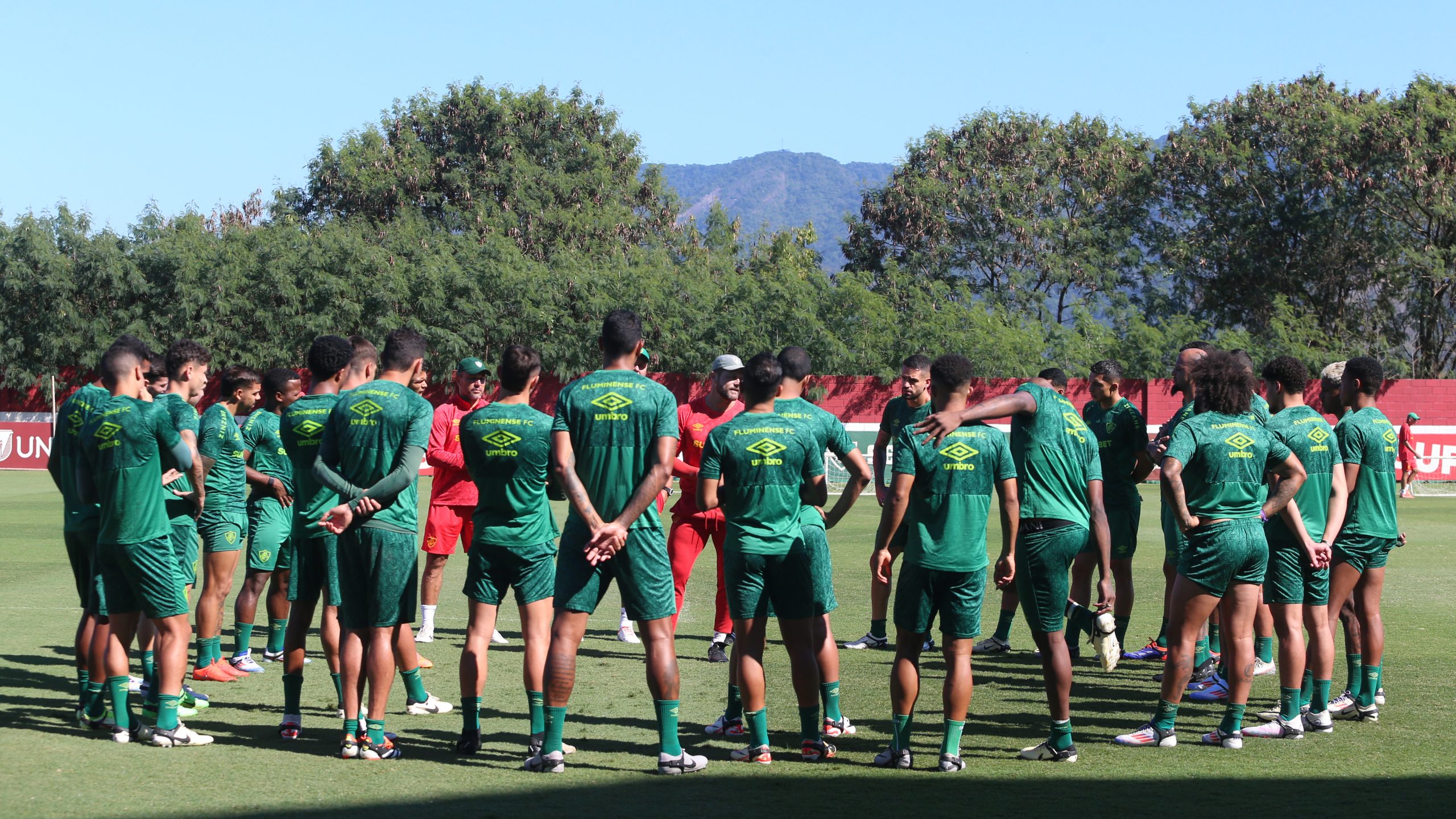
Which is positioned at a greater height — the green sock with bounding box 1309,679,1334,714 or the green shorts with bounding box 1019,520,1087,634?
the green shorts with bounding box 1019,520,1087,634

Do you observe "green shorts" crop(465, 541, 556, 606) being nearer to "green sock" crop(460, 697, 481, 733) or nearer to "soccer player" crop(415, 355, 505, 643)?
"green sock" crop(460, 697, 481, 733)

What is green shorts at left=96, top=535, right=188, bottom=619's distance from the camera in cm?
624

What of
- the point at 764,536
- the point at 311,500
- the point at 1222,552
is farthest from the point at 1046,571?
the point at 311,500

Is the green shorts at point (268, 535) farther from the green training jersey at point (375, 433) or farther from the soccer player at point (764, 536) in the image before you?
the soccer player at point (764, 536)

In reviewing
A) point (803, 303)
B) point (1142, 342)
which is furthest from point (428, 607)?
point (1142, 342)

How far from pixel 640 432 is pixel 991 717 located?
9.33 feet

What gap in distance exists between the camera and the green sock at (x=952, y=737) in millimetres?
5930

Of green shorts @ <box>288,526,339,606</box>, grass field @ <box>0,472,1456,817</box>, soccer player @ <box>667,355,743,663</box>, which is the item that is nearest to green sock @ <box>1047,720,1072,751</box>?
grass field @ <box>0,472,1456,817</box>

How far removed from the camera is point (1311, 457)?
22.6 ft

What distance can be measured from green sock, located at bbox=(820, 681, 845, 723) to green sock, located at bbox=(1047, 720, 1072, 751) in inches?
43.3

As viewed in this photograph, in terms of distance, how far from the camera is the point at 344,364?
6.59 meters

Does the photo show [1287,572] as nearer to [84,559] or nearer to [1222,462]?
[1222,462]

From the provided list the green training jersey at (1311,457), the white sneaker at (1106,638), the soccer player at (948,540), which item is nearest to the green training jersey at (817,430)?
the soccer player at (948,540)

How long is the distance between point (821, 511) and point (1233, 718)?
92.5 inches
